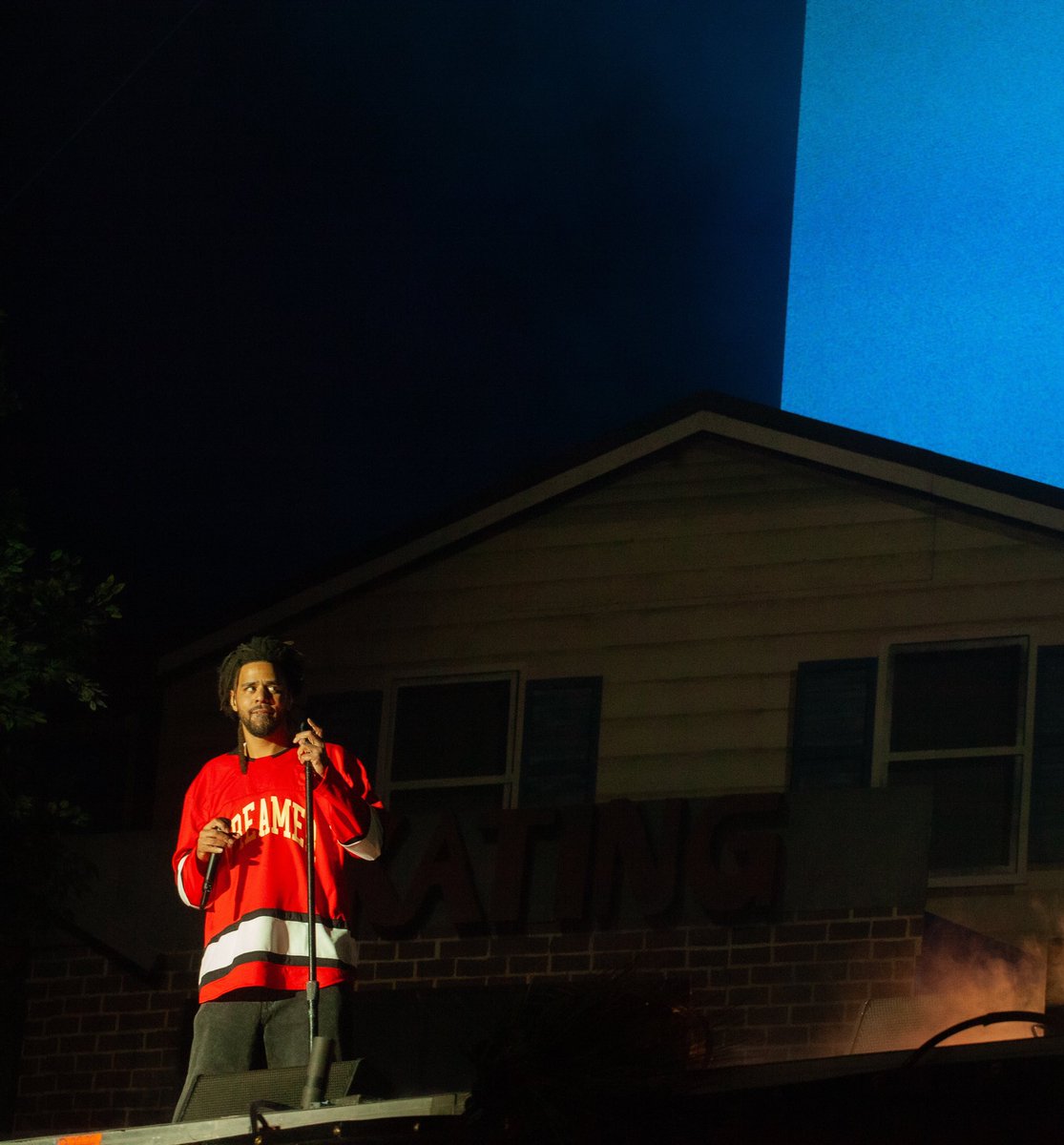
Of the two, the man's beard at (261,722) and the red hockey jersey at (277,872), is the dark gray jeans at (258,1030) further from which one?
the man's beard at (261,722)

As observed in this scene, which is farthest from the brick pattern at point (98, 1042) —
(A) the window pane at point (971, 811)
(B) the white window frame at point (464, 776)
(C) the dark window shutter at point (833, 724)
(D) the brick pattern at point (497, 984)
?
(A) the window pane at point (971, 811)

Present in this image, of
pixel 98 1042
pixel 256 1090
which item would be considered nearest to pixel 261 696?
pixel 256 1090

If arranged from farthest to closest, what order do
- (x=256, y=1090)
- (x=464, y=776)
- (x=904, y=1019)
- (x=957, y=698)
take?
(x=464, y=776) → (x=957, y=698) → (x=904, y=1019) → (x=256, y=1090)

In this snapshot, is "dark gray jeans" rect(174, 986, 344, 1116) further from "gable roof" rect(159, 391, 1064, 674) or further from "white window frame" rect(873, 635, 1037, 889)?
"gable roof" rect(159, 391, 1064, 674)

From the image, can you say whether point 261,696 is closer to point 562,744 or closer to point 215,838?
point 215,838

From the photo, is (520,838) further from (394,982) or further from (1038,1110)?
(1038,1110)

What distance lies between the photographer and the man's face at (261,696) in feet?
20.6

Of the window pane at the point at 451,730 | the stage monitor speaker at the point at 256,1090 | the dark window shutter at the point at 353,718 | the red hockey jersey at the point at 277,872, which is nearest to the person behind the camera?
the stage monitor speaker at the point at 256,1090

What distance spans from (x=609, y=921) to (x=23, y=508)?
400 cm

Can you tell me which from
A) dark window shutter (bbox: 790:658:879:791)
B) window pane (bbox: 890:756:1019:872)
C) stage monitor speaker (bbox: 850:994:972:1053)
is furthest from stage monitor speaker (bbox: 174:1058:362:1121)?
dark window shutter (bbox: 790:658:879:791)

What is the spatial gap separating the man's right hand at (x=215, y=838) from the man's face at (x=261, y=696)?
377 millimetres

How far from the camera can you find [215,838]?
5977 mm

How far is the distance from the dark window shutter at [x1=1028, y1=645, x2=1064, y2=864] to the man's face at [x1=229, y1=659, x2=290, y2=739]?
696cm

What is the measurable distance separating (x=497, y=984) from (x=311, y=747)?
575 cm
